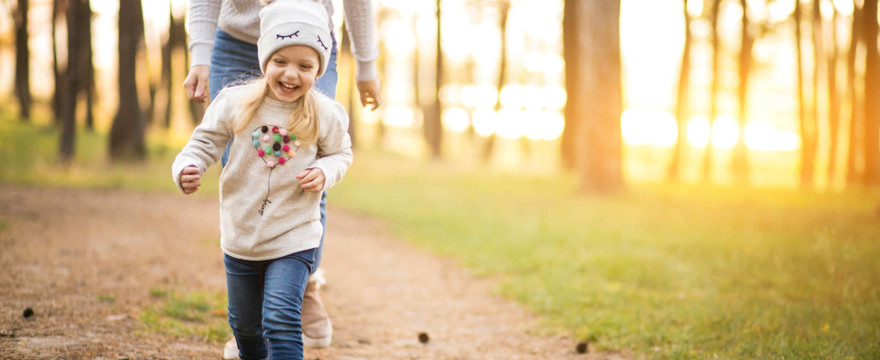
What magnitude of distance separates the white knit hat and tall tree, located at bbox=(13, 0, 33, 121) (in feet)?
75.7

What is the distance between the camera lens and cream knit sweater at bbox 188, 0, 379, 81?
3145 mm

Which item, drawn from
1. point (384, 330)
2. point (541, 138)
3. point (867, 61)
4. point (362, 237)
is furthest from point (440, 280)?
point (541, 138)

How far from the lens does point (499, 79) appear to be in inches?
923

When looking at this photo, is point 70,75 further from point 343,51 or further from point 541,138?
point 541,138

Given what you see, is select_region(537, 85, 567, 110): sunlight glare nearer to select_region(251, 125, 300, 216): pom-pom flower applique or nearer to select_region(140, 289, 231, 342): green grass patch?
select_region(140, 289, 231, 342): green grass patch

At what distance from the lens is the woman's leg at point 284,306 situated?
102 inches

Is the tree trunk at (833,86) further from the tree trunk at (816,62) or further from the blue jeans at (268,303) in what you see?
the blue jeans at (268,303)

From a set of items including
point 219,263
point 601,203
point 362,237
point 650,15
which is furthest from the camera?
point 650,15

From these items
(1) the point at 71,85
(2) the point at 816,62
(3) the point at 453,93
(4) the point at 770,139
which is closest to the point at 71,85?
(1) the point at 71,85

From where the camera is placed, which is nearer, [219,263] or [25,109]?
[219,263]

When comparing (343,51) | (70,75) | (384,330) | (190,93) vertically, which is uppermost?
(343,51)

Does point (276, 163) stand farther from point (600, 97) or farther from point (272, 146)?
point (600, 97)

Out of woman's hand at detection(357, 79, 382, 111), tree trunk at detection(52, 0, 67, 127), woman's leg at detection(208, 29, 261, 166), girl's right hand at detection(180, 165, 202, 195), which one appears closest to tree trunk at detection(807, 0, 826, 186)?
woman's hand at detection(357, 79, 382, 111)

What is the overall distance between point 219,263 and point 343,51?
18271 millimetres
